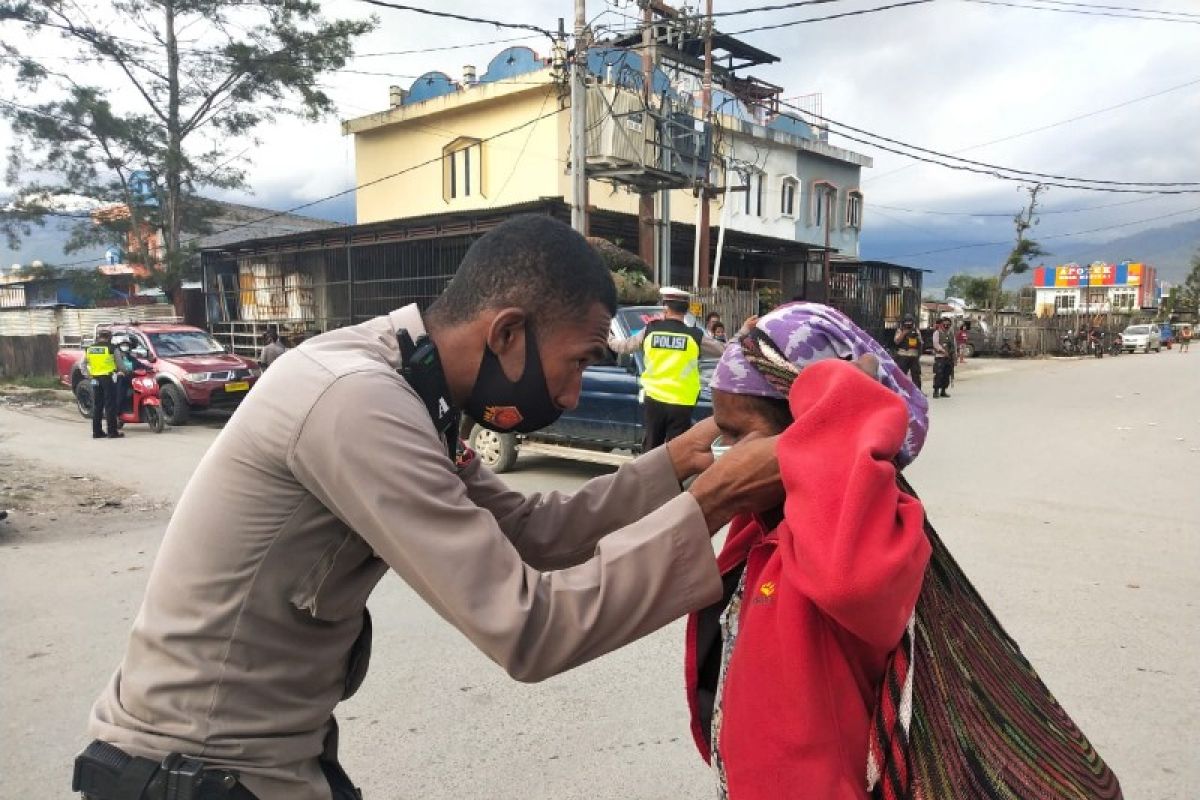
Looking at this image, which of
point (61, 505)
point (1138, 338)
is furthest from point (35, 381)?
point (1138, 338)

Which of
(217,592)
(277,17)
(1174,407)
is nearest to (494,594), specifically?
(217,592)

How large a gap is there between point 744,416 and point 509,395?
504 millimetres

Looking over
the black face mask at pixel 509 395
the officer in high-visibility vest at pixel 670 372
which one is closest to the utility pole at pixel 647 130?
the officer in high-visibility vest at pixel 670 372

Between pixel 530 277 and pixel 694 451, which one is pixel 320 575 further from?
pixel 694 451

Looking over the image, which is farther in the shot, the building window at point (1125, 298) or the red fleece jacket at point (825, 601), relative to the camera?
the building window at point (1125, 298)

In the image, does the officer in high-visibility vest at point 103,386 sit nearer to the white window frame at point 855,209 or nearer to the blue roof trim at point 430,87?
the blue roof trim at point 430,87

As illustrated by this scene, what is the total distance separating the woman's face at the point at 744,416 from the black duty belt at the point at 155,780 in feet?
3.71

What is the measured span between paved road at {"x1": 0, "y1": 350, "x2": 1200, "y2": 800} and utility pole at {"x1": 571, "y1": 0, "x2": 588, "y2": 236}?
6649mm

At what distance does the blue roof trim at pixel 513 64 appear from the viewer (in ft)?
70.5

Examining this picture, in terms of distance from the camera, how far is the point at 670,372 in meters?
7.45

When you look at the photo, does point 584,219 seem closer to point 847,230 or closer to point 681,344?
point 681,344

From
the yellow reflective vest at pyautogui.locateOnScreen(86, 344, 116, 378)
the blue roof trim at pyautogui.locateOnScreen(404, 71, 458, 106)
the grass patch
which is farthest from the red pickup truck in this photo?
the blue roof trim at pyautogui.locateOnScreen(404, 71, 458, 106)

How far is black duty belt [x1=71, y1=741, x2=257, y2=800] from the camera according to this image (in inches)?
52.3

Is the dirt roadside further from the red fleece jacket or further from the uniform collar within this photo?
the red fleece jacket
